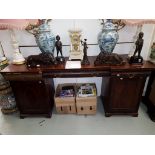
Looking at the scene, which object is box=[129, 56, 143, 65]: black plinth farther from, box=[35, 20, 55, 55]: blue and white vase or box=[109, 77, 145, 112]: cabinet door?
box=[35, 20, 55, 55]: blue and white vase

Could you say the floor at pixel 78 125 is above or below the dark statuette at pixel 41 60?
below

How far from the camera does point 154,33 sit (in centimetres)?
198

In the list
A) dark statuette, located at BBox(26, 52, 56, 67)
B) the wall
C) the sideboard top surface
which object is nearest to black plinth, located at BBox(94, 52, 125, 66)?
the sideboard top surface

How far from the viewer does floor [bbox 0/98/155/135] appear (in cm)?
181

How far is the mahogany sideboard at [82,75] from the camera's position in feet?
5.46

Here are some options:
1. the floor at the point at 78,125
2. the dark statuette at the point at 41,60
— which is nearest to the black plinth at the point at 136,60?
the floor at the point at 78,125

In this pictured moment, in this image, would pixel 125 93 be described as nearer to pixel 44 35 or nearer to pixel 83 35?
pixel 83 35

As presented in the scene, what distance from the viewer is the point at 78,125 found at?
6.29ft

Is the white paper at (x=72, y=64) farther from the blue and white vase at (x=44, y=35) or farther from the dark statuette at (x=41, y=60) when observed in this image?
the blue and white vase at (x=44, y=35)

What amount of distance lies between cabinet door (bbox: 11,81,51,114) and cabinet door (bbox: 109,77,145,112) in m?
0.86

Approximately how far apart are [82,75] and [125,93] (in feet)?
2.02

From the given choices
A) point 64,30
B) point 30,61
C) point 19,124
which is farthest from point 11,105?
point 64,30
